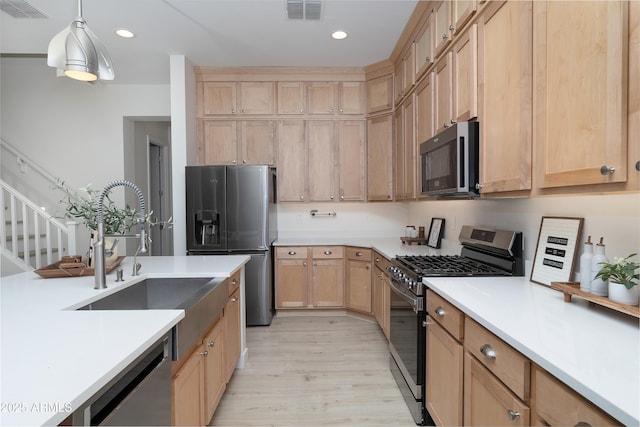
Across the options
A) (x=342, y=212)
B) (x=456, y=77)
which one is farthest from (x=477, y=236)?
(x=342, y=212)

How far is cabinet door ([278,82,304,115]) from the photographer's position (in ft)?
12.9

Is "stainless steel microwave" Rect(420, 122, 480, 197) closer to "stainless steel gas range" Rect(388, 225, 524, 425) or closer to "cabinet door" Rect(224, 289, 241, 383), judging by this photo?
"stainless steel gas range" Rect(388, 225, 524, 425)

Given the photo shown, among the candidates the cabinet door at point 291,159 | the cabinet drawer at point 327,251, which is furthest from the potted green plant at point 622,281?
the cabinet door at point 291,159

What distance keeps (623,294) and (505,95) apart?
0.96m

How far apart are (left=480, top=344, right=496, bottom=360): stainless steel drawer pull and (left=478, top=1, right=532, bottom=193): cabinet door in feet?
2.29

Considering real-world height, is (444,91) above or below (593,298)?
above

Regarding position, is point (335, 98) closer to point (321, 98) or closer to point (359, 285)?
point (321, 98)

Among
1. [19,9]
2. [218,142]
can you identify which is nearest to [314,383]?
[218,142]

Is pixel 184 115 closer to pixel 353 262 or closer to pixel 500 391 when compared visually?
pixel 353 262

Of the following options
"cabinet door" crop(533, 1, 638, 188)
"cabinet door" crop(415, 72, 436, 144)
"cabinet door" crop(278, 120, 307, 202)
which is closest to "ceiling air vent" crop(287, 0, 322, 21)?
"cabinet door" crop(415, 72, 436, 144)

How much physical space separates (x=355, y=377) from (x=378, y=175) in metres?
2.22

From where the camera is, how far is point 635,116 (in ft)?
3.03

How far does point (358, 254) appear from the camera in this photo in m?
3.61

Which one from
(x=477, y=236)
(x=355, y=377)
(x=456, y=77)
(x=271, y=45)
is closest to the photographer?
(x=456, y=77)
